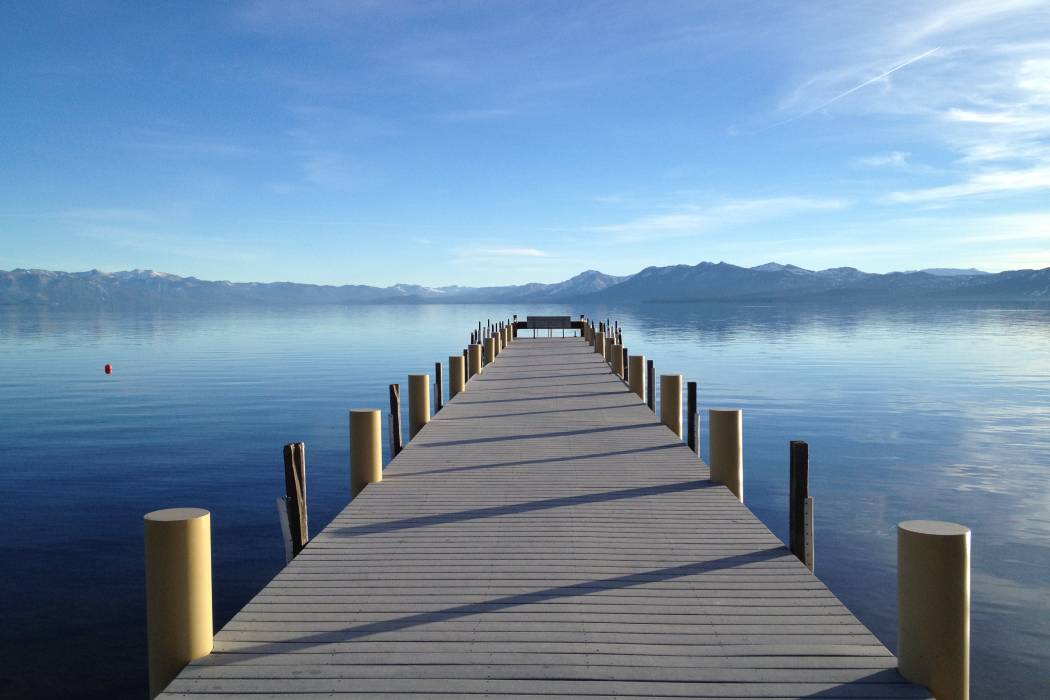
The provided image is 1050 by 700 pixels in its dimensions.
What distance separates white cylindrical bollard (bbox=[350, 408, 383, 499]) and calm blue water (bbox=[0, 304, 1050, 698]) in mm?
2679

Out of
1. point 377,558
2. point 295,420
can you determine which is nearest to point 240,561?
point 377,558

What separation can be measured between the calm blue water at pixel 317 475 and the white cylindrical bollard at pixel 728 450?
107 inches

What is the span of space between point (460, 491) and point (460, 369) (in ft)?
37.2

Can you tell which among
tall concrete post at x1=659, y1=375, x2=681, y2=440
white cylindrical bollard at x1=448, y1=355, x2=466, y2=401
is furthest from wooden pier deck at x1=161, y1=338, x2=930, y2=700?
white cylindrical bollard at x1=448, y1=355, x2=466, y2=401

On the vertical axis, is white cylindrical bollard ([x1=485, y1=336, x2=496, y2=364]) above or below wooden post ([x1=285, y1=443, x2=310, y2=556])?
above

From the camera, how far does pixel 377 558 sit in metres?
7.33

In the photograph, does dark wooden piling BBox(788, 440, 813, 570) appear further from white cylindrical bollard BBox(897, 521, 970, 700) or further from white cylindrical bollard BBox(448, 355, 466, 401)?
white cylindrical bollard BBox(448, 355, 466, 401)

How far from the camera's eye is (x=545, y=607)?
20.0 ft

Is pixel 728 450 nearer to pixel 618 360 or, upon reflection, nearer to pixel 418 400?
pixel 418 400

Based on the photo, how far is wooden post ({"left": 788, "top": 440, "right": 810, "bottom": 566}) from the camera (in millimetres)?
8195

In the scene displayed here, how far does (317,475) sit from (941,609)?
637 inches

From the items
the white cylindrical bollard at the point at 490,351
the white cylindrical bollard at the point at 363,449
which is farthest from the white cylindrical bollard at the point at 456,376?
the white cylindrical bollard at the point at 363,449

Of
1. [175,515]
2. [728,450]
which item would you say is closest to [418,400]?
[728,450]

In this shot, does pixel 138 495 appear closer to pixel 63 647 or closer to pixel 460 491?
pixel 63 647
